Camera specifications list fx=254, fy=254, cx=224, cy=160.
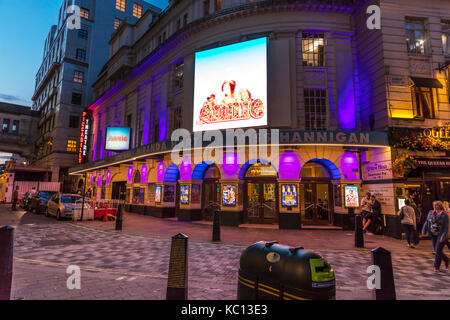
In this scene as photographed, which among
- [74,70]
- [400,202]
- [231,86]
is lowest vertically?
[400,202]

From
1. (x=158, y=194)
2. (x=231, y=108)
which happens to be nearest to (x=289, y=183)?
(x=231, y=108)

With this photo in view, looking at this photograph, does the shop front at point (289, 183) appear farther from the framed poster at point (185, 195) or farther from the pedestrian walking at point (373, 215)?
the pedestrian walking at point (373, 215)

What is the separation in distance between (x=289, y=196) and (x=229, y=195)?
3503mm

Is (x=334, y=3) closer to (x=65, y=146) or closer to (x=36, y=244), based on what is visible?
(x=36, y=244)

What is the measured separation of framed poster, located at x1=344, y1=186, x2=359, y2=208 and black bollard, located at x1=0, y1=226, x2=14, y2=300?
14640 mm

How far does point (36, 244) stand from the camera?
870 centimetres

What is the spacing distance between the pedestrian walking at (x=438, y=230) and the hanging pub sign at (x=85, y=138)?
36.4 m

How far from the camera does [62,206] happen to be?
15.6 metres

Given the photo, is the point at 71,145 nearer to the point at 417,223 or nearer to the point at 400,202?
the point at 400,202

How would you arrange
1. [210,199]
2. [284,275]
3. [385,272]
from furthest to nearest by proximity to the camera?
1. [210,199]
2. [385,272]
3. [284,275]

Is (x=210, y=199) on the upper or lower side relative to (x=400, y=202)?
lower

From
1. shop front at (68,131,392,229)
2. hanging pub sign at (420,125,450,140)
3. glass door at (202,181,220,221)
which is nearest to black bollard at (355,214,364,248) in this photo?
shop front at (68,131,392,229)
